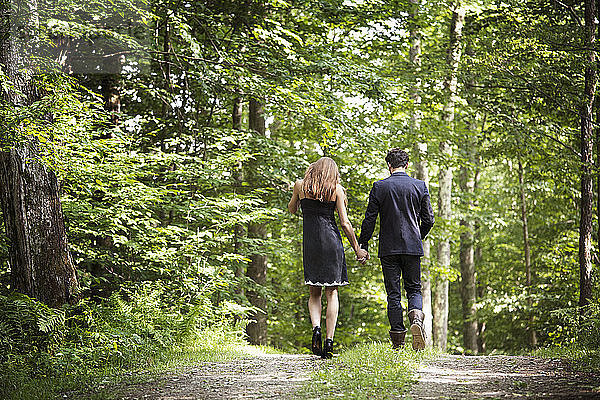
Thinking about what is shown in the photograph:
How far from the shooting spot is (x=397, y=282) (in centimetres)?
742

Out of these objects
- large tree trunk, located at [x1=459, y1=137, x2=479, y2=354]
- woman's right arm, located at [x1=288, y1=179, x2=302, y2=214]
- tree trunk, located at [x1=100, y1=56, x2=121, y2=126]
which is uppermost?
tree trunk, located at [x1=100, y1=56, x2=121, y2=126]

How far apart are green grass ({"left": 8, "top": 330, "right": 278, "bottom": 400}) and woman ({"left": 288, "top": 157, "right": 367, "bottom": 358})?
5.18ft

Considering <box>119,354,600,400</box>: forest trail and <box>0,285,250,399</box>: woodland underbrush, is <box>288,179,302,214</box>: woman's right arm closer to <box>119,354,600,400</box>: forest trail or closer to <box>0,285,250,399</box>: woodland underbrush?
<box>119,354,600,400</box>: forest trail

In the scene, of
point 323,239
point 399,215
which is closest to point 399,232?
point 399,215

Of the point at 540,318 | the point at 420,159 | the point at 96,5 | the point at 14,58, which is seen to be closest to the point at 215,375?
the point at 14,58

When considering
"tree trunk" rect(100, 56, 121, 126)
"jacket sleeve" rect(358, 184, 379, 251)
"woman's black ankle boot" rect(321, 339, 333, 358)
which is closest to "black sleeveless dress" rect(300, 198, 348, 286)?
"jacket sleeve" rect(358, 184, 379, 251)

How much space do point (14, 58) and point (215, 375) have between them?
512cm

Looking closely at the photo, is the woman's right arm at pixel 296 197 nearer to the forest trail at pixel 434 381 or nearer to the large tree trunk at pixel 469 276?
the forest trail at pixel 434 381

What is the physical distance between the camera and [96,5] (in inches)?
383

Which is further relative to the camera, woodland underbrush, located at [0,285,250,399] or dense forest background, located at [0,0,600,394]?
dense forest background, located at [0,0,600,394]

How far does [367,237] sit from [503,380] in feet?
8.41

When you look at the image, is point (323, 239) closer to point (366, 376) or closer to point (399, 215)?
point (399, 215)

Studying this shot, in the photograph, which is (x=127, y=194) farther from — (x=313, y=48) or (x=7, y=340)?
(x=313, y=48)

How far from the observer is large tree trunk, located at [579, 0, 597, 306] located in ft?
30.9
